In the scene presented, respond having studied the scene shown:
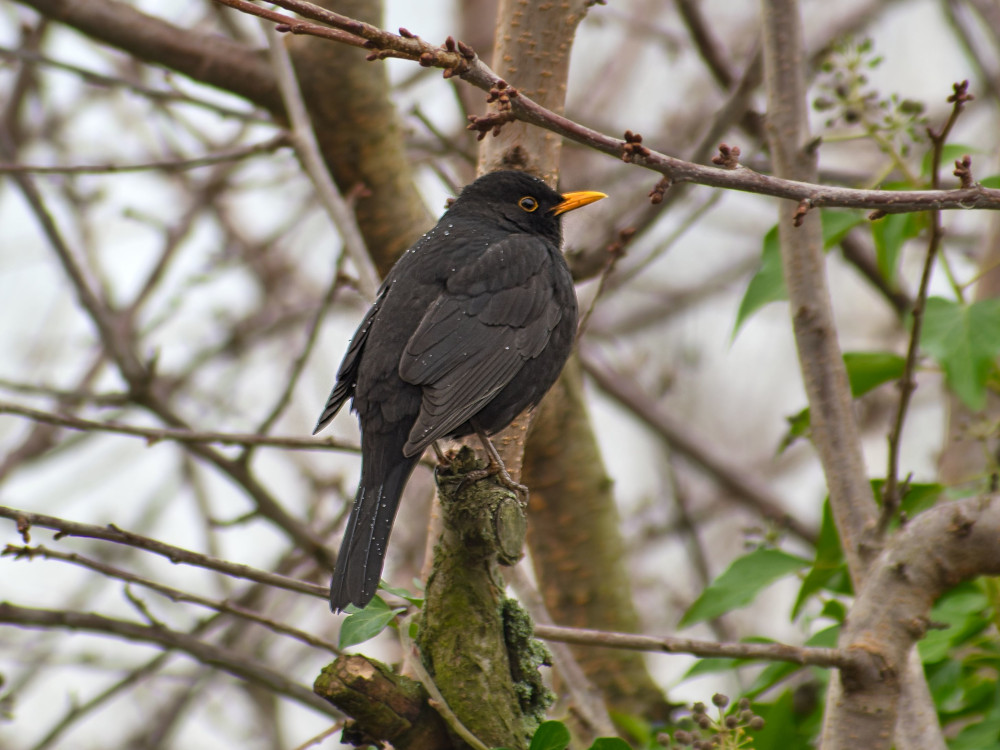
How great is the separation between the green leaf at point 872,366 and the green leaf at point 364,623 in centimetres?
170

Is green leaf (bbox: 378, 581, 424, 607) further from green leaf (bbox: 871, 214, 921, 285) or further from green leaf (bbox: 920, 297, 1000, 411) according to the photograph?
green leaf (bbox: 871, 214, 921, 285)

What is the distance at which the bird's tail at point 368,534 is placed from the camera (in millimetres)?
2605

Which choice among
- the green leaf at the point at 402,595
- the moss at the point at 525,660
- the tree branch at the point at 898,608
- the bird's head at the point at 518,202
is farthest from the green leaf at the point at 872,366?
A: the green leaf at the point at 402,595

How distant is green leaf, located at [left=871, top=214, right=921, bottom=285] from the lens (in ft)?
10.9

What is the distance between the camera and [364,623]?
258cm

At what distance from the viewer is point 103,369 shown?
23.6 ft

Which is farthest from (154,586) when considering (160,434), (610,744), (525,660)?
(610,744)

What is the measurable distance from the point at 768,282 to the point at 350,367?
1.44 m

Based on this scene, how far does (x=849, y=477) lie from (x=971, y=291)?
3.08 m

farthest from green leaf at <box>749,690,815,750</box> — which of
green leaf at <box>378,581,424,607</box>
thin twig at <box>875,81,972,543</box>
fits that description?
green leaf at <box>378,581,424,607</box>

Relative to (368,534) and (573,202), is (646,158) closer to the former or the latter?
(368,534)

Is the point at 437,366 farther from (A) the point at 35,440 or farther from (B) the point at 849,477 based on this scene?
(A) the point at 35,440

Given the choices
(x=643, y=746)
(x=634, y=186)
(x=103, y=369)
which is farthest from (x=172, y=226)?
(x=643, y=746)

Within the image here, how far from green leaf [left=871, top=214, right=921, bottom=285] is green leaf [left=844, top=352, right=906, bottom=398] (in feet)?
0.85
